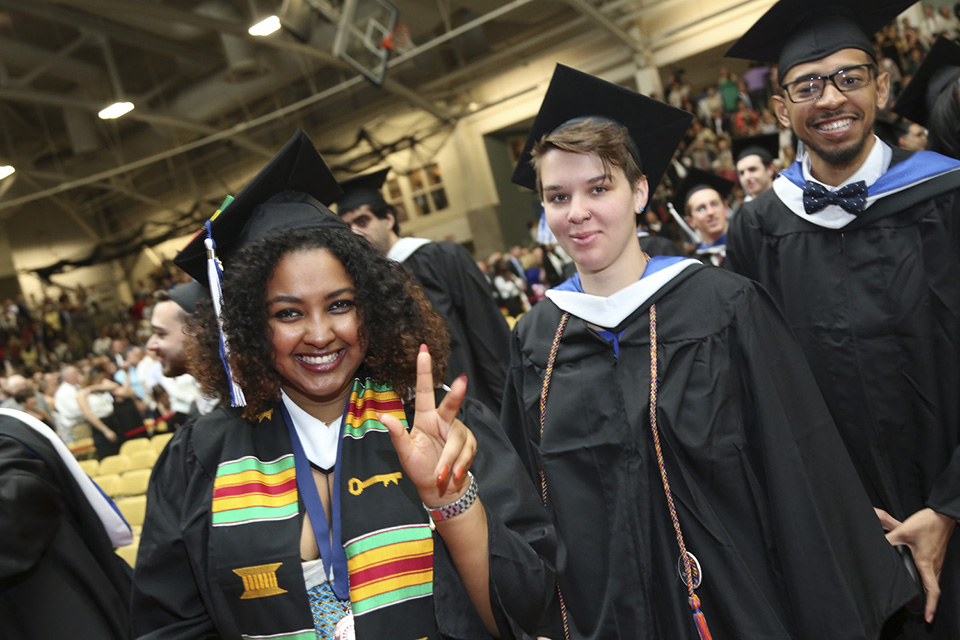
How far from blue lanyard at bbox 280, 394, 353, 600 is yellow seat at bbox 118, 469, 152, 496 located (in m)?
5.58

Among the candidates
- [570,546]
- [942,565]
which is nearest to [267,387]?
[570,546]

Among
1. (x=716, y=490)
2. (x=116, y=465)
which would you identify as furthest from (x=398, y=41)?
(x=716, y=490)

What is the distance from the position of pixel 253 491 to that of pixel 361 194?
3.12 meters

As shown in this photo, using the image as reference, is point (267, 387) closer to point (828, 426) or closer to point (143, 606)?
point (143, 606)

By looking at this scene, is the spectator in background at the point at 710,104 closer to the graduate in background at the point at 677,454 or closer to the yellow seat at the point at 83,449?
the yellow seat at the point at 83,449

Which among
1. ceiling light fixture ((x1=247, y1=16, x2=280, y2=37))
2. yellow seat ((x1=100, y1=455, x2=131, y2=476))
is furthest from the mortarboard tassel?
ceiling light fixture ((x1=247, y1=16, x2=280, y2=37))

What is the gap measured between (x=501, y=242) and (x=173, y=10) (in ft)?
31.0

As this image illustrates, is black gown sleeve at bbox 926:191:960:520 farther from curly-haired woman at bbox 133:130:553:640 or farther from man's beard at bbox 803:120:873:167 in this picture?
curly-haired woman at bbox 133:130:553:640

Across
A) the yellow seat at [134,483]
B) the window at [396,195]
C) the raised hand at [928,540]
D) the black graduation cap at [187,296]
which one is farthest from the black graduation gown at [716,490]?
the window at [396,195]

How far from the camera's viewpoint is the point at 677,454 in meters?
1.88

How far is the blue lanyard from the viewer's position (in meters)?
1.65

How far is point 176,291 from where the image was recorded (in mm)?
3605

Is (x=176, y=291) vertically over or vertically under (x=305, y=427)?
over

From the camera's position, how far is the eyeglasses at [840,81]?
7.98 feet
